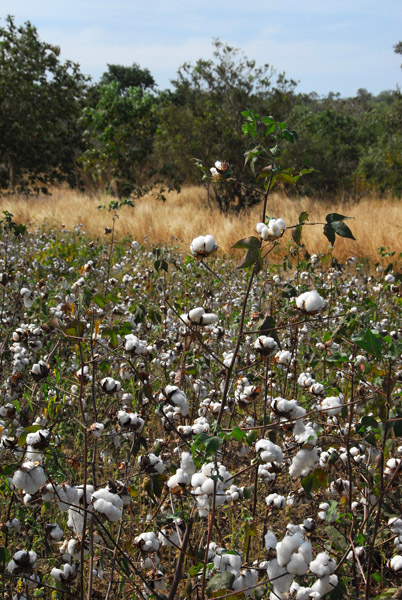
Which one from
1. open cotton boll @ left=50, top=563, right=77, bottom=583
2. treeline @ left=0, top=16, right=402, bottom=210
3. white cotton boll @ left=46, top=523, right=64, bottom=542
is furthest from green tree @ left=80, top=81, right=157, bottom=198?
open cotton boll @ left=50, top=563, right=77, bottom=583

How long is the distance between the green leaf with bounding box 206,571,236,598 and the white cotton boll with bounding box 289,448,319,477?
0.30m

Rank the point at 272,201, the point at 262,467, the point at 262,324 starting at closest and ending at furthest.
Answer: the point at 262,324, the point at 262,467, the point at 272,201

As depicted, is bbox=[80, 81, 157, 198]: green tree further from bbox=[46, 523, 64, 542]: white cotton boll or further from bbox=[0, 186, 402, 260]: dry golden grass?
bbox=[46, 523, 64, 542]: white cotton boll

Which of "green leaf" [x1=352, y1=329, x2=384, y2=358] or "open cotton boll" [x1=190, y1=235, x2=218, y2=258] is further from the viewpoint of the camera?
"open cotton boll" [x1=190, y1=235, x2=218, y2=258]

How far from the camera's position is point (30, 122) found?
55.7ft

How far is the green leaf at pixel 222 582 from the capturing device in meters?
1.19

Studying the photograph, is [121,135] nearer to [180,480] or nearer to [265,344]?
[265,344]

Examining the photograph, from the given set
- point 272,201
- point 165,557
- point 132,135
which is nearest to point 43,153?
point 132,135

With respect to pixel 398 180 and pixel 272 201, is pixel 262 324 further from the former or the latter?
pixel 398 180

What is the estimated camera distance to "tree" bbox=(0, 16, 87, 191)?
16.8m

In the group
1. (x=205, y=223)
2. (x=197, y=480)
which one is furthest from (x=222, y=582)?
(x=205, y=223)

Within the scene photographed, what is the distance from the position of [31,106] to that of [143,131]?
4.32 meters

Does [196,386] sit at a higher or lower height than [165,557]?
higher

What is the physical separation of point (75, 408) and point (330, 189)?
1735 cm
